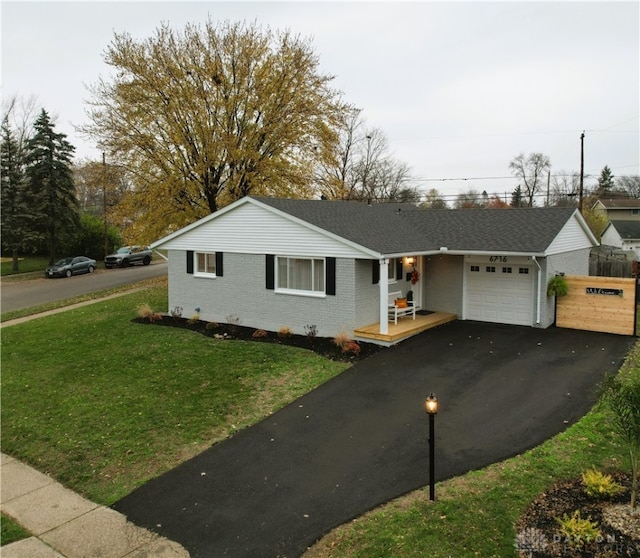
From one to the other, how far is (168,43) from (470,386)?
2464 cm

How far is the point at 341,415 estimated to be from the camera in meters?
8.93

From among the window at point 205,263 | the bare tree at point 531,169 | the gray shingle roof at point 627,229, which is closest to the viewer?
the window at point 205,263

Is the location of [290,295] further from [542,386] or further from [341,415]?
[542,386]

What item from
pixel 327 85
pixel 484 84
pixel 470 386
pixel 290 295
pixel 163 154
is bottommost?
pixel 470 386

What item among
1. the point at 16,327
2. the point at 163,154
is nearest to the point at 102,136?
the point at 163,154

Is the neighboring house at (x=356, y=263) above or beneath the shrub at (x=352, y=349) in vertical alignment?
above

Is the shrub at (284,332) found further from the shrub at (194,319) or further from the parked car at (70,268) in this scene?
the parked car at (70,268)

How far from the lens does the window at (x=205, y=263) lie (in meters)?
17.1

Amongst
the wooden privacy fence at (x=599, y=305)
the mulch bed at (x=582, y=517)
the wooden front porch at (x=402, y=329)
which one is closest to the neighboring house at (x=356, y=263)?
the wooden front porch at (x=402, y=329)

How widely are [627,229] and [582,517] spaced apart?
49145mm

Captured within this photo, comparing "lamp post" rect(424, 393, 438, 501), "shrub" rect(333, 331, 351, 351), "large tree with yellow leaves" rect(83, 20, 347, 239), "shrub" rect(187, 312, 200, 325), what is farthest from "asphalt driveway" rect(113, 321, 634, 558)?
"large tree with yellow leaves" rect(83, 20, 347, 239)

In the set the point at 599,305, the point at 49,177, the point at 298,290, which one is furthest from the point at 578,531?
the point at 49,177

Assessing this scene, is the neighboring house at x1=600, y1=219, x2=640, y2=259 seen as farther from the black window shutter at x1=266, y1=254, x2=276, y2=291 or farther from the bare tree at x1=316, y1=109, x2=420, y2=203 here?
the black window shutter at x1=266, y1=254, x2=276, y2=291

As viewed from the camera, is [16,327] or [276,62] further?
[276,62]
